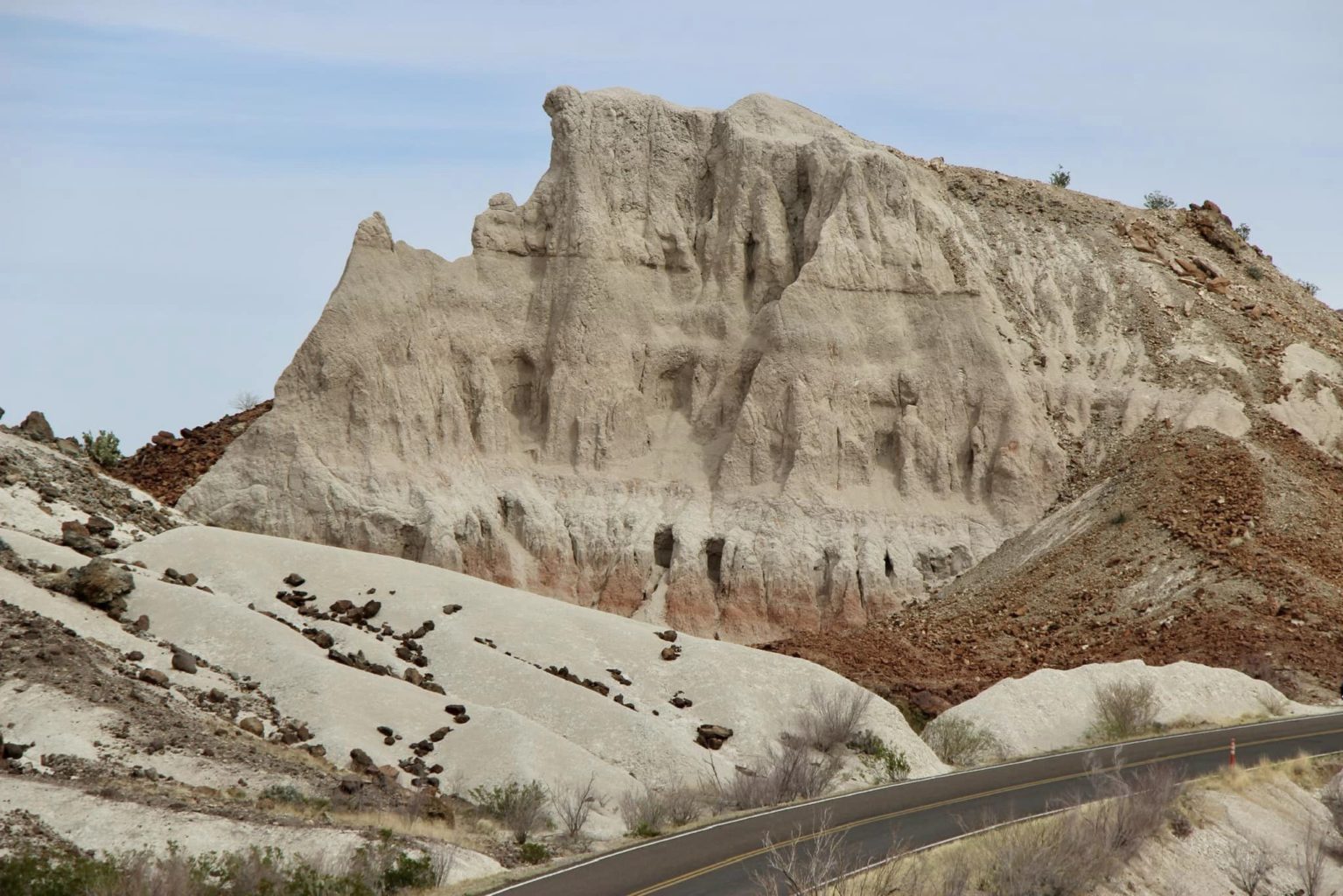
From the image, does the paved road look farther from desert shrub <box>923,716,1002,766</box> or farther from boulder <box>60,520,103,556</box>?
boulder <box>60,520,103,556</box>

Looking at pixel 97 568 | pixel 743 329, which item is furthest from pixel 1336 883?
pixel 743 329

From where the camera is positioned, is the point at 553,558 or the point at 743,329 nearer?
the point at 553,558

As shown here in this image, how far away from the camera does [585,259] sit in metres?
60.7

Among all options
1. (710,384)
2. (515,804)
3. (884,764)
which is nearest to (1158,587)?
(884,764)

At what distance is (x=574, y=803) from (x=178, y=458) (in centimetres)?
3309

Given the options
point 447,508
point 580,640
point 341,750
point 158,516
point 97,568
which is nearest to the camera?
point 341,750

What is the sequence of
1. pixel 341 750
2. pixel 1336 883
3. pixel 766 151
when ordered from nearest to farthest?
pixel 1336 883 → pixel 341 750 → pixel 766 151

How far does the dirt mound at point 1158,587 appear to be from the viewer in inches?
1778

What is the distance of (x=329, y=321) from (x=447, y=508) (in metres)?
8.14

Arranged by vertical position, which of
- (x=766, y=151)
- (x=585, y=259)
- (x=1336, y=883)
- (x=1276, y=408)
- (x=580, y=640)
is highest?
(x=766, y=151)

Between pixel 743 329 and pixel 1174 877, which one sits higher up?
pixel 743 329

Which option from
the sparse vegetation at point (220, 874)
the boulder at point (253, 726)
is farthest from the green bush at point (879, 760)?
the sparse vegetation at point (220, 874)

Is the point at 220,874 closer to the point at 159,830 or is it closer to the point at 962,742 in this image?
the point at 159,830

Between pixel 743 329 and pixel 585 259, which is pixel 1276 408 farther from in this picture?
pixel 585 259
